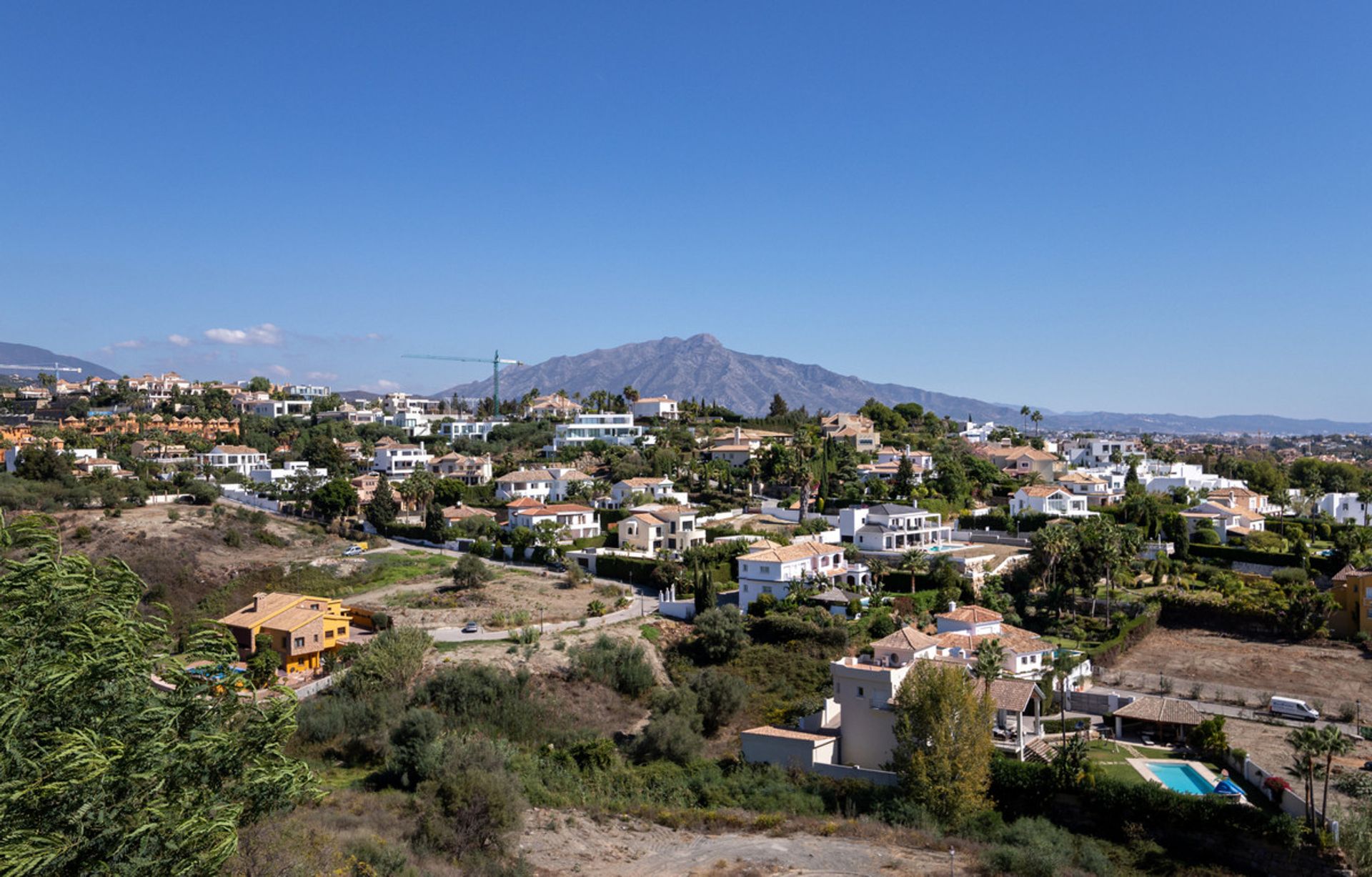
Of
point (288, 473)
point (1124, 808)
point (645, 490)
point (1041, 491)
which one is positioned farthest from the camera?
point (288, 473)

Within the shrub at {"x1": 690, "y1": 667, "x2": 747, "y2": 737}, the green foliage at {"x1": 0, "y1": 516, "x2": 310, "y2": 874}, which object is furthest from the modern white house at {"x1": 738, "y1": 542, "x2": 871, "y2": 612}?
the green foliage at {"x1": 0, "y1": 516, "x2": 310, "y2": 874}

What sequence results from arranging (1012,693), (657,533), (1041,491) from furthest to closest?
(1041,491) → (657,533) → (1012,693)

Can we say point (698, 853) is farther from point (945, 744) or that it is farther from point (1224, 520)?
point (1224, 520)

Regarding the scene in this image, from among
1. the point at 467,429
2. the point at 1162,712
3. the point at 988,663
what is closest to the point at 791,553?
the point at 988,663

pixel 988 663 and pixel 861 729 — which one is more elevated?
pixel 988 663

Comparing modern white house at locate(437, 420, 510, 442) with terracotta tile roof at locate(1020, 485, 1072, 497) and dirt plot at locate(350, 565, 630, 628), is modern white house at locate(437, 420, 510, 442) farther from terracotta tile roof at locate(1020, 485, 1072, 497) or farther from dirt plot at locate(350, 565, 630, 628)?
terracotta tile roof at locate(1020, 485, 1072, 497)

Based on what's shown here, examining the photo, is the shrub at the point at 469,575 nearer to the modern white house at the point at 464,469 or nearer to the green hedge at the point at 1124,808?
the modern white house at the point at 464,469
